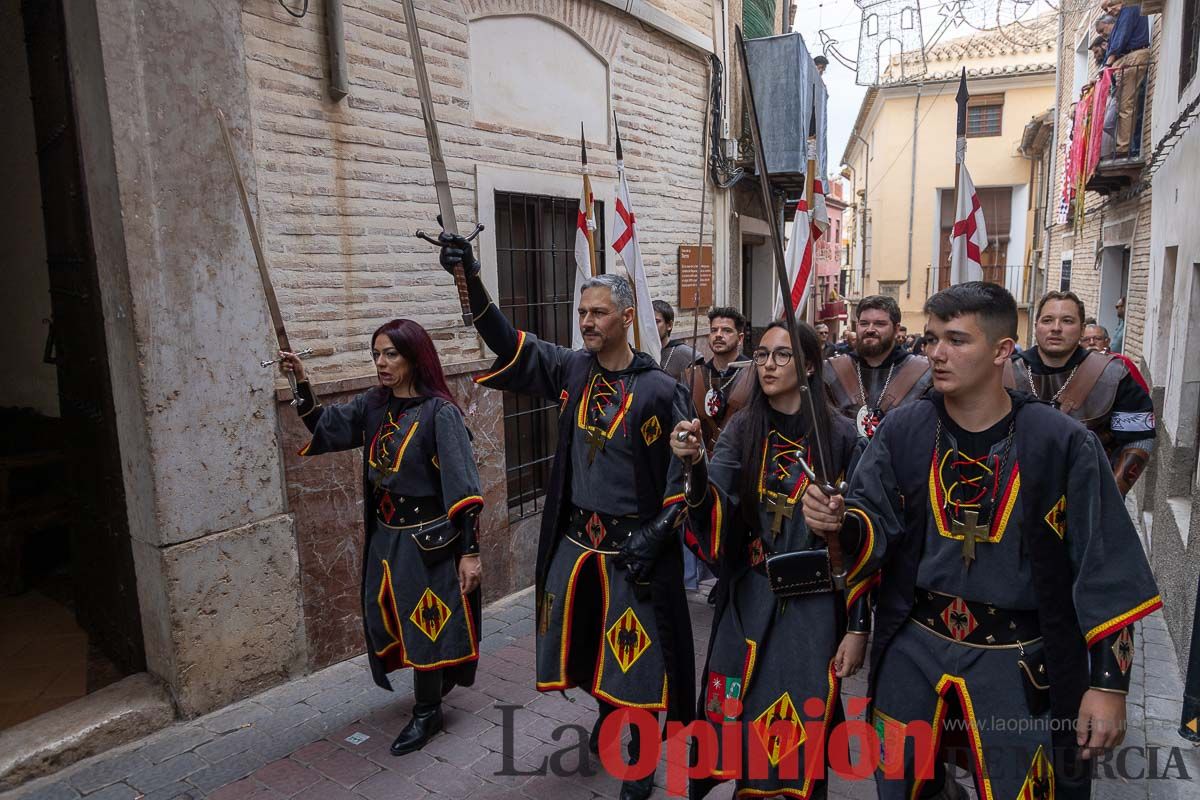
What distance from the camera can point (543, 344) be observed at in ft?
12.7

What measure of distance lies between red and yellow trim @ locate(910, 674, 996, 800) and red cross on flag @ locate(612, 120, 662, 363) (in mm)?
2657

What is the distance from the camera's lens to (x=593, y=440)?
3.55 metres

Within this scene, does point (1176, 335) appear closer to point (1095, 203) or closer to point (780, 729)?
point (780, 729)

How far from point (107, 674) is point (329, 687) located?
126cm

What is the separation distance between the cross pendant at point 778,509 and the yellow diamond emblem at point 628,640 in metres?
0.81

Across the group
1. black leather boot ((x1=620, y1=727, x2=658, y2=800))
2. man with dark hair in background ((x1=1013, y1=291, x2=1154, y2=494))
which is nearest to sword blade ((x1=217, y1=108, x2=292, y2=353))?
black leather boot ((x1=620, y1=727, x2=658, y2=800))

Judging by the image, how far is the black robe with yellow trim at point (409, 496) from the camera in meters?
3.79

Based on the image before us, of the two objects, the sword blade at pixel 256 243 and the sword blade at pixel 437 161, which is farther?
the sword blade at pixel 256 243

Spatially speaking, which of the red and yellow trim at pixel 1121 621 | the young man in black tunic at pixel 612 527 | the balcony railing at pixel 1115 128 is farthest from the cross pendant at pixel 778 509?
the balcony railing at pixel 1115 128

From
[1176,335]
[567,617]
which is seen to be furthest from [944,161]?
[567,617]

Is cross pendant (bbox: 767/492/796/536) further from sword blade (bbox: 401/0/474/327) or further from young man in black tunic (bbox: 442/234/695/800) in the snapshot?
sword blade (bbox: 401/0/474/327)

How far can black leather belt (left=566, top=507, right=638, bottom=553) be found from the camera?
351 cm

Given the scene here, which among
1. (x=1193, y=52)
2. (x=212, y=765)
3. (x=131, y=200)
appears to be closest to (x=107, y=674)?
(x=212, y=765)

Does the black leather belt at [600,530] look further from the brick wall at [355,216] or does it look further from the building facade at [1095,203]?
the building facade at [1095,203]
